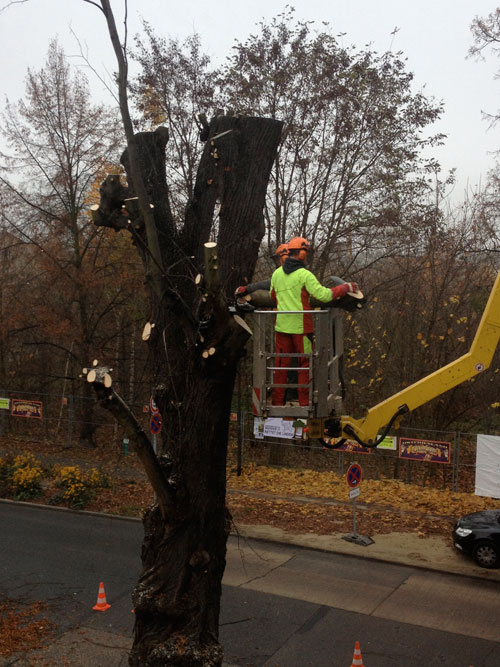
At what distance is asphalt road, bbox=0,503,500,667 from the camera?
8.39 m

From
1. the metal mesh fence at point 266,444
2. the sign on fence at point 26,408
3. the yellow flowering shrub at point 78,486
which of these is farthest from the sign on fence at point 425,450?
the sign on fence at point 26,408

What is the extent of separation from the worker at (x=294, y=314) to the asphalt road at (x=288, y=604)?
86.7 inches

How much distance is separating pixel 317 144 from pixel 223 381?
14420 mm

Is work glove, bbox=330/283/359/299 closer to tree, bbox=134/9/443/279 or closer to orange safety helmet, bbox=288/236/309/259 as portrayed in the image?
orange safety helmet, bbox=288/236/309/259

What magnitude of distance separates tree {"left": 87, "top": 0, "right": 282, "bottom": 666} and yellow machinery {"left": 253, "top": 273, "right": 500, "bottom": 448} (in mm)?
797

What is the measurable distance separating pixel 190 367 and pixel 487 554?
28.9ft

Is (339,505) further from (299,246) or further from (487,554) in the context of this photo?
(299,246)

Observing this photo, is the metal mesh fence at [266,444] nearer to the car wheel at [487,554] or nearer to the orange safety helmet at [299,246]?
the car wheel at [487,554]

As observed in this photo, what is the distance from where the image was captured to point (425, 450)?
53.0 feet

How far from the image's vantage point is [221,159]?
5.69 metres

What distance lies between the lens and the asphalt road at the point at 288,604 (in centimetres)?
839

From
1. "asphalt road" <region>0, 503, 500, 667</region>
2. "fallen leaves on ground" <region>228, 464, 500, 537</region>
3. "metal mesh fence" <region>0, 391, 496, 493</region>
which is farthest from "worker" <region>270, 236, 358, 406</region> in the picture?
"metal mesh fence" <region>0, 391, 496, 493</region>

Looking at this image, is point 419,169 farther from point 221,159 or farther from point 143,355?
point 221,159

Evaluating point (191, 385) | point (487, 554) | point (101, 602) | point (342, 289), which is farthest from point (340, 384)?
point (487, 554)
